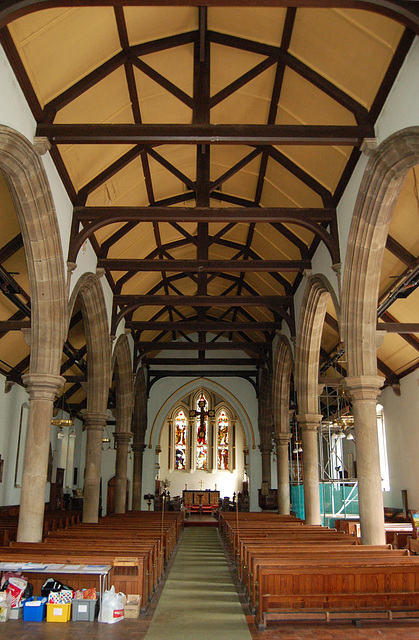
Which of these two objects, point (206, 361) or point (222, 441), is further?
point (222, 441)

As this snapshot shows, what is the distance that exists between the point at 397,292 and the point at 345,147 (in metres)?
2.72

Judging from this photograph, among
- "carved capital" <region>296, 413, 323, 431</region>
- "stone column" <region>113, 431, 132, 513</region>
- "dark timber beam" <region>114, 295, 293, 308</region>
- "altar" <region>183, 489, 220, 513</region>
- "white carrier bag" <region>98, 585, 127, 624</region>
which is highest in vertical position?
"dark timber beam" <region>114, 295, 293, 308</region>

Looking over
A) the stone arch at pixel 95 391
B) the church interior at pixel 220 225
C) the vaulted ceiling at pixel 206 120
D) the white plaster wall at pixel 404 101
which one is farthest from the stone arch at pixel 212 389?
the white plaster wall at pixel 404 101

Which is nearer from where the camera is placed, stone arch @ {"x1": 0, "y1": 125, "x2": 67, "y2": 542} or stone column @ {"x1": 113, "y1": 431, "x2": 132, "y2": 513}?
stone arch @ {"x1": 0, "y1": 125, "x2": 67, "y2": 542}

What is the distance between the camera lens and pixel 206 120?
24.8ft

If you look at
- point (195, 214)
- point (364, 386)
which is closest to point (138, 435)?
point (195, 214)

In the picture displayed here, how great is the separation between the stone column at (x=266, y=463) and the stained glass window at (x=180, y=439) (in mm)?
4904

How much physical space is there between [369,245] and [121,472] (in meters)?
10.7

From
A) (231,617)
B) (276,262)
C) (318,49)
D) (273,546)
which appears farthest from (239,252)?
(231,617)

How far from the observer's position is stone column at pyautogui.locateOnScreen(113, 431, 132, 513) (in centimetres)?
1591

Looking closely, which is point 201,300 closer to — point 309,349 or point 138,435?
point 309,349

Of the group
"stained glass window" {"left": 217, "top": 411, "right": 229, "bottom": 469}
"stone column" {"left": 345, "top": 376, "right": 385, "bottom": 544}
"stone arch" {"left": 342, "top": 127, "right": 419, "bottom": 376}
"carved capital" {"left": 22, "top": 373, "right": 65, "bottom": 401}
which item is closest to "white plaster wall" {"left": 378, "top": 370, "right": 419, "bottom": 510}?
"stone arch" {"left": 342, "top": 127, "right": 419, "bottom": 376}

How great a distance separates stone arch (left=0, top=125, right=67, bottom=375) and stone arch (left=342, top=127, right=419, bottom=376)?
14.2 ft

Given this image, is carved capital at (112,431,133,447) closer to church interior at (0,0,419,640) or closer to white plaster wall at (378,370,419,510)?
church interior at (0,0,419,640)
